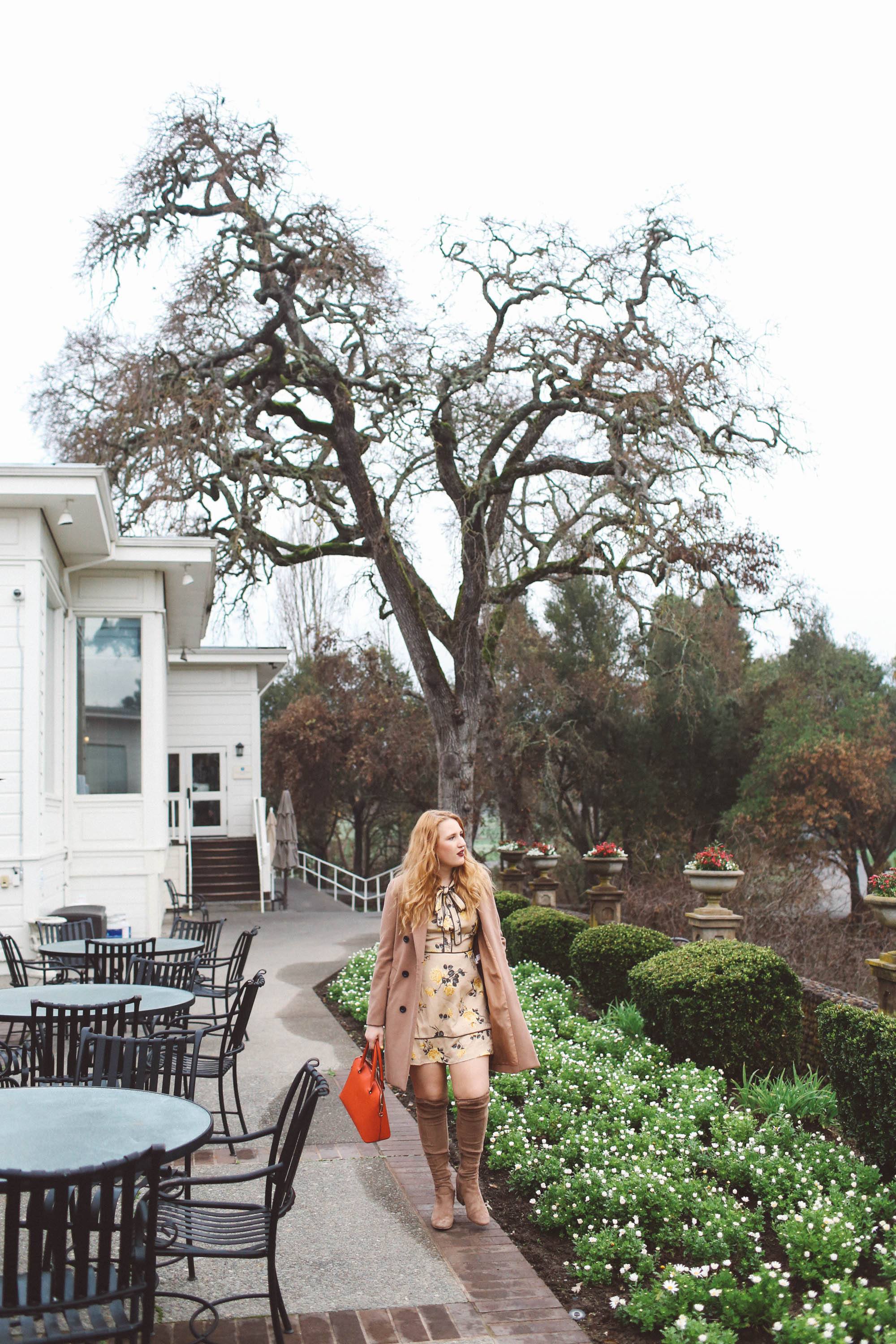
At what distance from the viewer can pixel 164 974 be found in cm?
700

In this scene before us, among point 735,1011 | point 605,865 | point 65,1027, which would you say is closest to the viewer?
point 65,1027

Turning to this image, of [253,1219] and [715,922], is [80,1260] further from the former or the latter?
[715,922]

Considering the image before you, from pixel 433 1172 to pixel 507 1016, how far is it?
738mm

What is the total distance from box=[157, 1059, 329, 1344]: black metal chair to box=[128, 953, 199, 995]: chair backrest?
108 inches

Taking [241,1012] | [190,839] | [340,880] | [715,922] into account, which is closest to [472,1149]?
[241,1012]

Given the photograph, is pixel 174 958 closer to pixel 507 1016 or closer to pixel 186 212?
pixel 507 1016

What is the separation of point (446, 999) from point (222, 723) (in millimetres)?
19954

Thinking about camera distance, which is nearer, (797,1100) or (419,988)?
(419,988)

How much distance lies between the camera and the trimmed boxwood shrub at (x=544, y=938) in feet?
34.4

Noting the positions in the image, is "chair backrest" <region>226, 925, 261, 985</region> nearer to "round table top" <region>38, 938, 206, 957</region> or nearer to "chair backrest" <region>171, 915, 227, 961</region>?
"round table top" <region>38, 938, 206, 957</region>

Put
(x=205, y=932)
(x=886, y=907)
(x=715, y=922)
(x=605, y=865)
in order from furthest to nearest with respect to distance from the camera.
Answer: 1. (x=605, y=865)
2. (x=205, y=932)
3. (x=715, y=922)
4. (x=886, y=907)

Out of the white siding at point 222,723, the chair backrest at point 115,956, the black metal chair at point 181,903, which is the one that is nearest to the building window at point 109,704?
the black metal chair at point 181,903

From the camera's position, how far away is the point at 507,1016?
14.5 ft

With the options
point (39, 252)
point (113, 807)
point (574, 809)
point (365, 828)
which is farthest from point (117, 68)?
point (365, 828)
